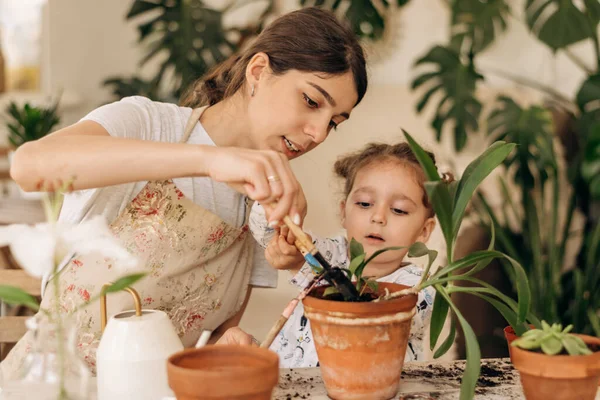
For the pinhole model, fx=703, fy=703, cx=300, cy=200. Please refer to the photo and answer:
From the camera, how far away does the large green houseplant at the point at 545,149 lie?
2.60 meters

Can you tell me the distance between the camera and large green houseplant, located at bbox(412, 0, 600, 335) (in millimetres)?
2604

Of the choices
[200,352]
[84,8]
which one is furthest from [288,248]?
[84,8]

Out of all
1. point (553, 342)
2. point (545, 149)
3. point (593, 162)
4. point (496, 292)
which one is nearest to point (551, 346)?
point (553, 342)

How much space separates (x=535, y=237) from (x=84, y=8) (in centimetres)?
321

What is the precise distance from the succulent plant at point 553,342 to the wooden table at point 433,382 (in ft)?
0.43

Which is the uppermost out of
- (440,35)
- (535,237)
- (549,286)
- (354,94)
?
(440,35)

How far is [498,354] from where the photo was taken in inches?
112

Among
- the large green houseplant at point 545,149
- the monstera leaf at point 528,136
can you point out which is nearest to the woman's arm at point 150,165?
the large green houseplant at point 545,149

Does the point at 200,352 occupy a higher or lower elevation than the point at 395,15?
lower

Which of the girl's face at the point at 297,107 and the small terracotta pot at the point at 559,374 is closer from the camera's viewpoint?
the small terracotta pot at the point at 559,374

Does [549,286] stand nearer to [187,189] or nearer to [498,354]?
[498,354]

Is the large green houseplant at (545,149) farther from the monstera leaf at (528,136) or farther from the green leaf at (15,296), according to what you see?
the green leaf at (15,296)

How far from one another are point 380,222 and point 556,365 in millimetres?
670

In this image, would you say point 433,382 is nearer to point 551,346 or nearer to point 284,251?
point 551,346
